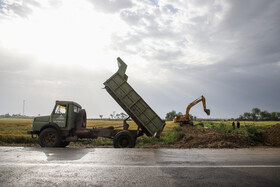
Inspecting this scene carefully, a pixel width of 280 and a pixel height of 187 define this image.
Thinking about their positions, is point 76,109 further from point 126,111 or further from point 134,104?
point 134,104

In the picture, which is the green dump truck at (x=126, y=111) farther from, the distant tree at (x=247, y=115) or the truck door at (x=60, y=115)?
the distant tree at (x=247, y=115)

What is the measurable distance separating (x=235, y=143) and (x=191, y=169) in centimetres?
773

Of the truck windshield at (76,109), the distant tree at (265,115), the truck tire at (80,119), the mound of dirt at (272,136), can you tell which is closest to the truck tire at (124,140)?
the truck tire at (80,119)

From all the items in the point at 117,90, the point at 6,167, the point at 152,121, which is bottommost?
the point at 6,167

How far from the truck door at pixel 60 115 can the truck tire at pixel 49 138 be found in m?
0.48

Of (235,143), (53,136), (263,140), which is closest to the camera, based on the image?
(53,136)

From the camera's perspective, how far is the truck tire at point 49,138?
10.2 m

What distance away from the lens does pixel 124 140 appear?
10695mm

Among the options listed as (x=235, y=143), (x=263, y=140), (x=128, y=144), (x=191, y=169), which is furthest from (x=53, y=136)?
(x=263, y=140)

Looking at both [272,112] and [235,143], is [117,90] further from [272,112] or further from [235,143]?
[272,112]

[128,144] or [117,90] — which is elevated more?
[117,90]

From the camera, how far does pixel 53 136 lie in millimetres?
10328

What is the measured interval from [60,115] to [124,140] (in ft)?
11.9

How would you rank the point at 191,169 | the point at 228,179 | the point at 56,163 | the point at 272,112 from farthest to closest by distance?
the point at 272,112
the point at 56,163
the point at 191,169
the point at 228,179
